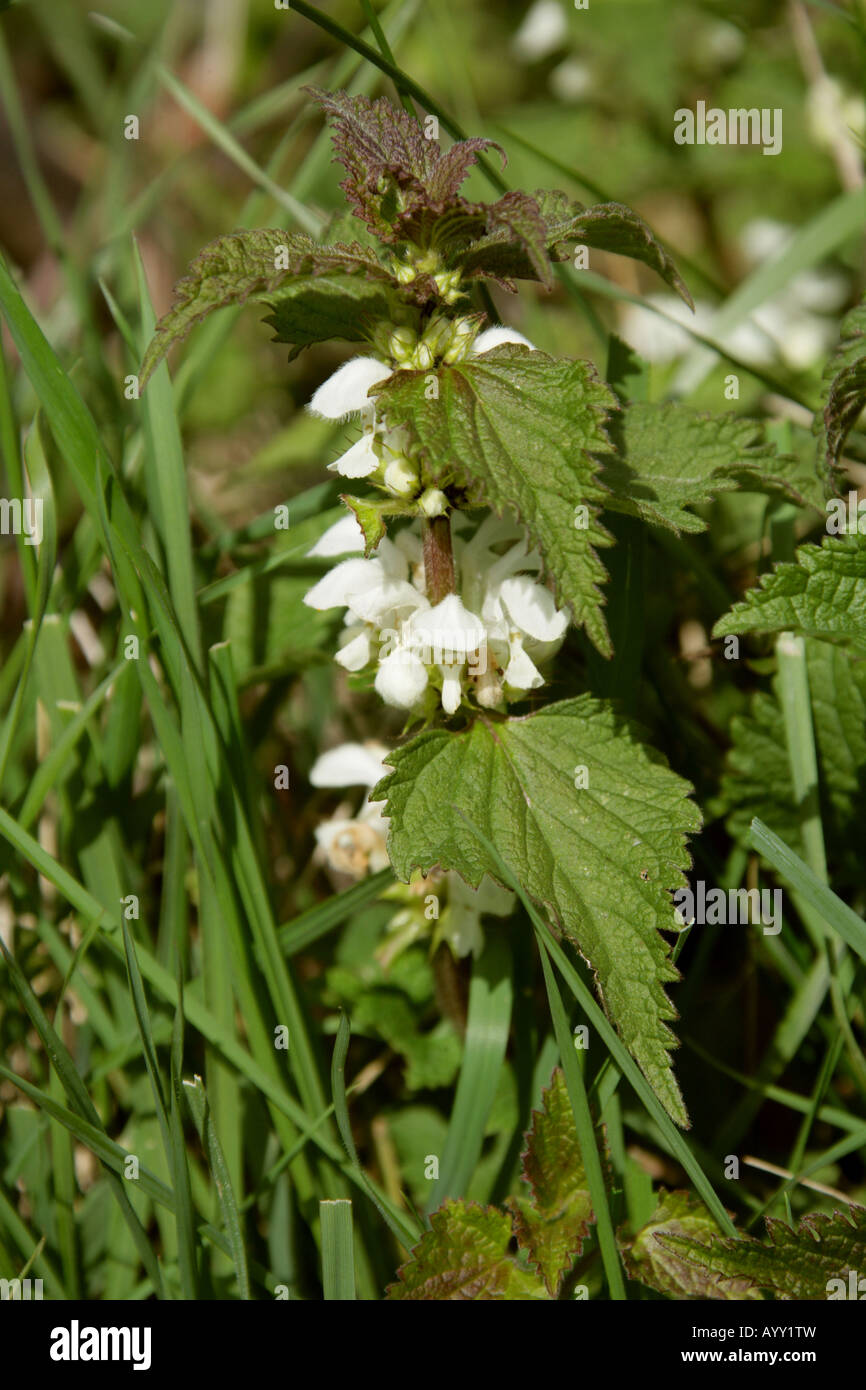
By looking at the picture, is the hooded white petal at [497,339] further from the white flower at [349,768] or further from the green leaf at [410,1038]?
the green leaf at [410,1038]

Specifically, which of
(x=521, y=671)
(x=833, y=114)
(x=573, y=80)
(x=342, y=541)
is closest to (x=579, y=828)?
(x=521, y=671)

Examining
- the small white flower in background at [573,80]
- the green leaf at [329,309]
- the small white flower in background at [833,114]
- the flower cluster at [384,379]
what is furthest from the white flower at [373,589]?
the small white flower in background at [573,80]

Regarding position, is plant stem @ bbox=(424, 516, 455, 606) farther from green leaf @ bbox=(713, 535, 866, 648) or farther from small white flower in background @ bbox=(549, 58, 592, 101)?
small white flower in background @ bbox=(549, 58, 592, 101)

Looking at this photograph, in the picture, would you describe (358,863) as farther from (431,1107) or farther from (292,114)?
(292,114)

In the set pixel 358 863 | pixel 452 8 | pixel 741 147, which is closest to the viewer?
pixel 358 863

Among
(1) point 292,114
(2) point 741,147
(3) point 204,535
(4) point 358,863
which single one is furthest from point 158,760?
(1) point 292,114

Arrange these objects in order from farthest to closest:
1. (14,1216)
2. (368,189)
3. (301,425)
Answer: (301,425) → (14,1216) → (368,189)

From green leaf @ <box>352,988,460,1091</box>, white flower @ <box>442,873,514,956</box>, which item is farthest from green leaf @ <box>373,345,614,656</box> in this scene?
green leaf @ <box>352,988,460,1091</box>

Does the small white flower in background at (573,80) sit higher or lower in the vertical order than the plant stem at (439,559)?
A: higher
